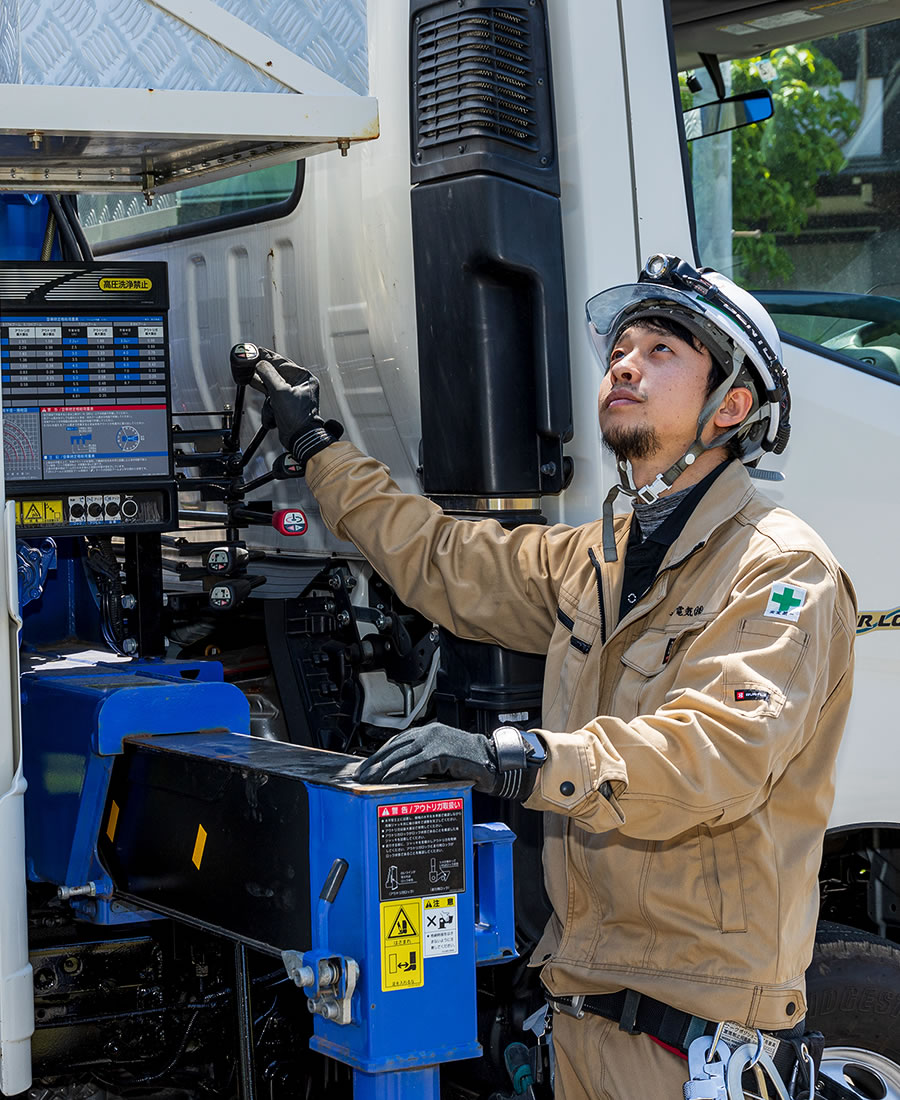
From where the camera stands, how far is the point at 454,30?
9.09 ft

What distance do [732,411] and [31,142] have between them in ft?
4.03

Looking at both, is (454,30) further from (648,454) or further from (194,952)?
(194,952)

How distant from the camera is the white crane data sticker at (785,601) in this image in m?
2.24

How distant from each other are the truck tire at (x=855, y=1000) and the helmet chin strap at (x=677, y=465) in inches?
40.7

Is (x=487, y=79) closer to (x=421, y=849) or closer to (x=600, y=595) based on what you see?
(x=600, y=595)

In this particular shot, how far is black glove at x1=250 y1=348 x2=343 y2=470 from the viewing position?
295cm

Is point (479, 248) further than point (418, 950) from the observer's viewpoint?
Yes

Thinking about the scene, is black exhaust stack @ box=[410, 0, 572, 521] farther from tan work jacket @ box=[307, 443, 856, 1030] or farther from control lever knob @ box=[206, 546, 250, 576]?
control lever knob @ box=[206, 546, 250, 576]

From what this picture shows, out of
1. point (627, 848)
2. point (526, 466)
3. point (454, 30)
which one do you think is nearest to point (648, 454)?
point (526, 466)

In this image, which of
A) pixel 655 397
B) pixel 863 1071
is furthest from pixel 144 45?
pixel 863 1071

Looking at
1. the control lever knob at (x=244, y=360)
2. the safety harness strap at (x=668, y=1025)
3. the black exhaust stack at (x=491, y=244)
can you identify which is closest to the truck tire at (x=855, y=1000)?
the safety harness strap at (x=668, y=1025)

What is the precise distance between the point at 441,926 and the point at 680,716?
0.47 m

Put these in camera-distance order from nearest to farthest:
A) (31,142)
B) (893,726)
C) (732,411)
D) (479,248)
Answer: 1. (31,142)
2. (732,411)
3. (479,248)
4. (893,726)

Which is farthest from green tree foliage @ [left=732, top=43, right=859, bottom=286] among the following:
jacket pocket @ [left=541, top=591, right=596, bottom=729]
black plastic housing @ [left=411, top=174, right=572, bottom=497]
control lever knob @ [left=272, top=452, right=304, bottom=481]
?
control lever knob @ [left=272, top=452, right=304, bottom=481]
